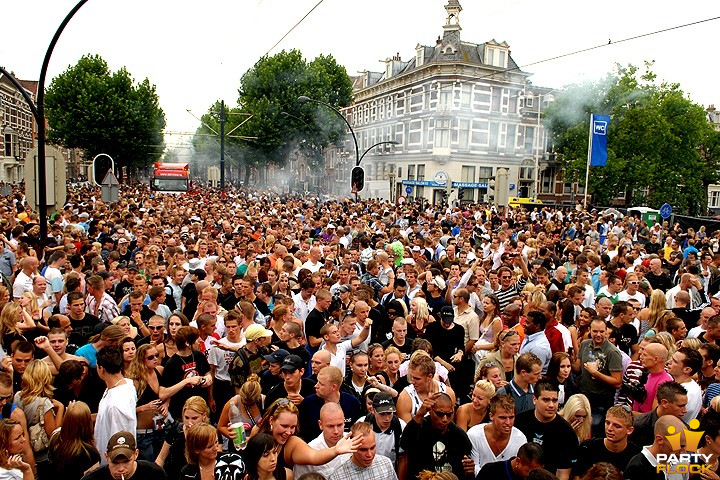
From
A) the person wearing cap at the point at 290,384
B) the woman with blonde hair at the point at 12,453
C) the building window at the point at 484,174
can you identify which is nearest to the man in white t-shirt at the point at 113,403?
the woman with blonde hair at the point at 12,453

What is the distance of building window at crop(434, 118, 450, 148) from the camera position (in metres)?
45.6

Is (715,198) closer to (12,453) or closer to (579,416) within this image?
(579,416)

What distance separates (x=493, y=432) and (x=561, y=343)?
2.27 m

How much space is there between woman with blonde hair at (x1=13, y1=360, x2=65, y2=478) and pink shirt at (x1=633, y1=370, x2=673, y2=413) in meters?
4.73

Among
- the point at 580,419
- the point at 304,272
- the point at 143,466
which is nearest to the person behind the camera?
the point at 143,466

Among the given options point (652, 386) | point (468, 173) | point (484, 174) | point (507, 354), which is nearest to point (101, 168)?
point (507, 354)

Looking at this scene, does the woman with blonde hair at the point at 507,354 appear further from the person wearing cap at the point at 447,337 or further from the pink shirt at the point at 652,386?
the pink shirt at the point at 652,386

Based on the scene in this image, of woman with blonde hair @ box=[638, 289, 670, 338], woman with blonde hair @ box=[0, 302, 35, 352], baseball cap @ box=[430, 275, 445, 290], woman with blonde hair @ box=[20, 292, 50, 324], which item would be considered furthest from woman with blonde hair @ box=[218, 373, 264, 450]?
woman with blonde hair @ box=[638, 289, 670, 338]

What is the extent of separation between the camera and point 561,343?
19.7ft

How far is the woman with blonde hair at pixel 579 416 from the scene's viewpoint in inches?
173

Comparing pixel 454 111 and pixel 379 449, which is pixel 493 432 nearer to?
pixel 379 449

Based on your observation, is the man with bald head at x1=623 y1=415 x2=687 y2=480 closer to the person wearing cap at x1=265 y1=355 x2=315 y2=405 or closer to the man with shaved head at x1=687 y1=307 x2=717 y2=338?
the person wearing cap at x1=265 y1=355 x2=315 y2=405

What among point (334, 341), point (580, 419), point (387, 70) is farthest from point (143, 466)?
point (387, 70)

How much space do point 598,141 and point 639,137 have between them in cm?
2065
